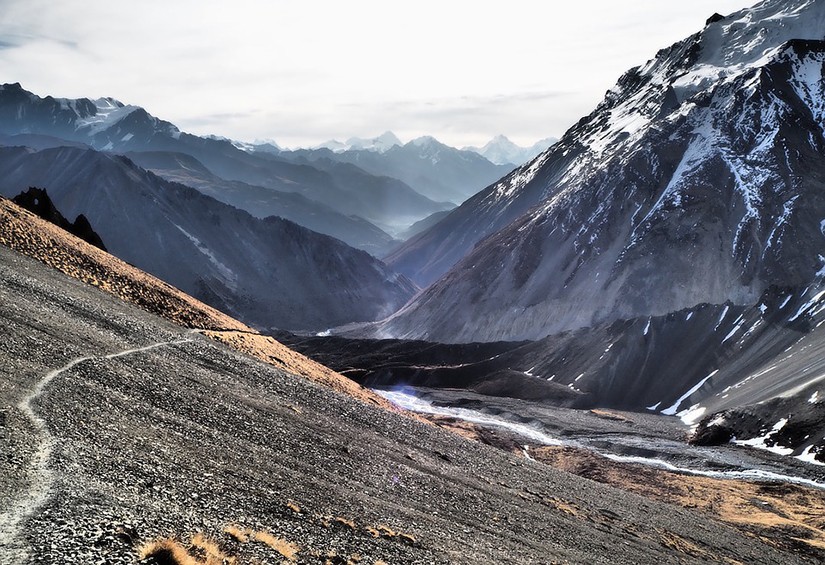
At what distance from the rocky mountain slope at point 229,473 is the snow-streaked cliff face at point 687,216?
339ft

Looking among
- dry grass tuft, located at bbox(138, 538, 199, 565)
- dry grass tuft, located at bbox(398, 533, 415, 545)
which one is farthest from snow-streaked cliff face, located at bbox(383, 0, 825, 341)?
dry grass tuft, located at bbox(138, 538, 199, 565)

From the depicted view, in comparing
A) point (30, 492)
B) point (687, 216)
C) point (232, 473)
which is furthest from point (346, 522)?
point (687, 216)

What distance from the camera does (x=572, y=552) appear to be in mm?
27062

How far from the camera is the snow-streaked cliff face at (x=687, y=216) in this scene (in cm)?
13612

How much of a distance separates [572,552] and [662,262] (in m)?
130

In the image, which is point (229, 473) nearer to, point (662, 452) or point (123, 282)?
point (123, 282)

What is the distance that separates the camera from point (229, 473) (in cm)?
2086

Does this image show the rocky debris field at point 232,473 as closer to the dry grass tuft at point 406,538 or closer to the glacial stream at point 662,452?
the dry grass tuft at point 406,538

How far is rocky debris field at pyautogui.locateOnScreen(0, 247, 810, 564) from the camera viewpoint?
15516 mm

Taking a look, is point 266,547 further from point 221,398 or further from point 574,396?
point 574,396

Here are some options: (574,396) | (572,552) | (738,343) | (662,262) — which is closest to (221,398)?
(572,552)

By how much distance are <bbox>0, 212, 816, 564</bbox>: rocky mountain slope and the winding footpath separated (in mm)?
56

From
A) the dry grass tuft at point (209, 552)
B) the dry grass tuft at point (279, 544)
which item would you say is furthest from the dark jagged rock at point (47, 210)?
the dry grass tuft at point (209, 552)

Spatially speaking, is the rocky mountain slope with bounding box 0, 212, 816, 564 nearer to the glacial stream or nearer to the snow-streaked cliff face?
the glacial stream
